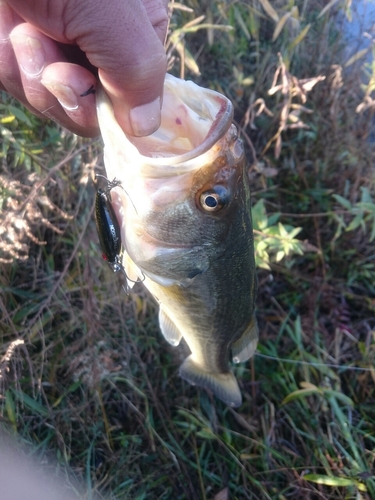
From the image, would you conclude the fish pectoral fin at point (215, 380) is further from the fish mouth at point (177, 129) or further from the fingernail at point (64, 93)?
the fingernail at point (64, 93)

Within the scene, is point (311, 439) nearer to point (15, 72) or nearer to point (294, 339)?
point (294, 339)

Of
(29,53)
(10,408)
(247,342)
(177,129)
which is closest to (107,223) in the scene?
(177,129)

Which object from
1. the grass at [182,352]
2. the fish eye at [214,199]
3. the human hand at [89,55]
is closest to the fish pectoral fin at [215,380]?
the grass at [182,352]


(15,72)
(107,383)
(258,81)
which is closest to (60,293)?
(107,383)

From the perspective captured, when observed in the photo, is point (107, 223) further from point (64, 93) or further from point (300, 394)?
point (300, 394)

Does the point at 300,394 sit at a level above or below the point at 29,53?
below

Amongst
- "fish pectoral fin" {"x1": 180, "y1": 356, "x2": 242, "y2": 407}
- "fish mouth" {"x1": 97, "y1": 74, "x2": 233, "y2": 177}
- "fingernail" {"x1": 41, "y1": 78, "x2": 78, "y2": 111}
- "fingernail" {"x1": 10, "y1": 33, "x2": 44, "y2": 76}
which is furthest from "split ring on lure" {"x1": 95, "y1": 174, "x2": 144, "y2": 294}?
"fish pectoral fin" {"x1": 180, "y1": 356, "x2": 242, "y2": 407}
